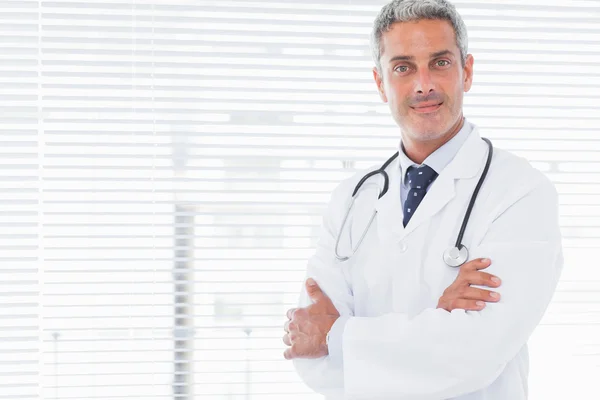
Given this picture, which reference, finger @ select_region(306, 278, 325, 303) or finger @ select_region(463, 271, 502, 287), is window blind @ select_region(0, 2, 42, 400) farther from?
finger @ select_region(463, 271, 502, 287)

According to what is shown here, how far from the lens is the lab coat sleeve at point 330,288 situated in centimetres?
136

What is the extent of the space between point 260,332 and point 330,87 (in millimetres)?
752

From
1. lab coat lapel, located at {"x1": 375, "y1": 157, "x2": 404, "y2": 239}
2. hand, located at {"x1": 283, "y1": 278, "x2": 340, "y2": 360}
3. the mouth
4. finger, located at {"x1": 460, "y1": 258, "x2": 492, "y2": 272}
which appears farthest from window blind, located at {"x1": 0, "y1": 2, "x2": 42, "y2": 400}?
finger, located at {"x1": 460, "y1": 258, "x2": 492, "y2": 272}

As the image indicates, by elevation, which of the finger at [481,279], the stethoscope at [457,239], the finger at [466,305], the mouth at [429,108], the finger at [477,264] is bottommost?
the finger at [466,305]

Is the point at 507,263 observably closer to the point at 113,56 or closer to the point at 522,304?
the point at 522,304

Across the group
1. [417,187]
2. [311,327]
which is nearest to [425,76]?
[417,187]

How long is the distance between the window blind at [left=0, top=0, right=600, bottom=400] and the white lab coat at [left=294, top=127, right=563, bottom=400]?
1.37 feet

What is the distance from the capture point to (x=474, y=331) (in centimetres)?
118

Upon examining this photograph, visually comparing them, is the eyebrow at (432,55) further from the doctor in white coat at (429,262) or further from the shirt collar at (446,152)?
the shirt collar at (446,152)

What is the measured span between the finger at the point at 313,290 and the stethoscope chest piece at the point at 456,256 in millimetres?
303

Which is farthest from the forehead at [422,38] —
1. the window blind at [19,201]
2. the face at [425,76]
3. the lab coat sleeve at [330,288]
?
the window blind at [19,201]

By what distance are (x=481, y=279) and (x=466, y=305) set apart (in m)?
0.06

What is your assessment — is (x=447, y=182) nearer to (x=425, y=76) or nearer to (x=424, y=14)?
(x=425, y=76)

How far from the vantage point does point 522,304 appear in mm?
1187
